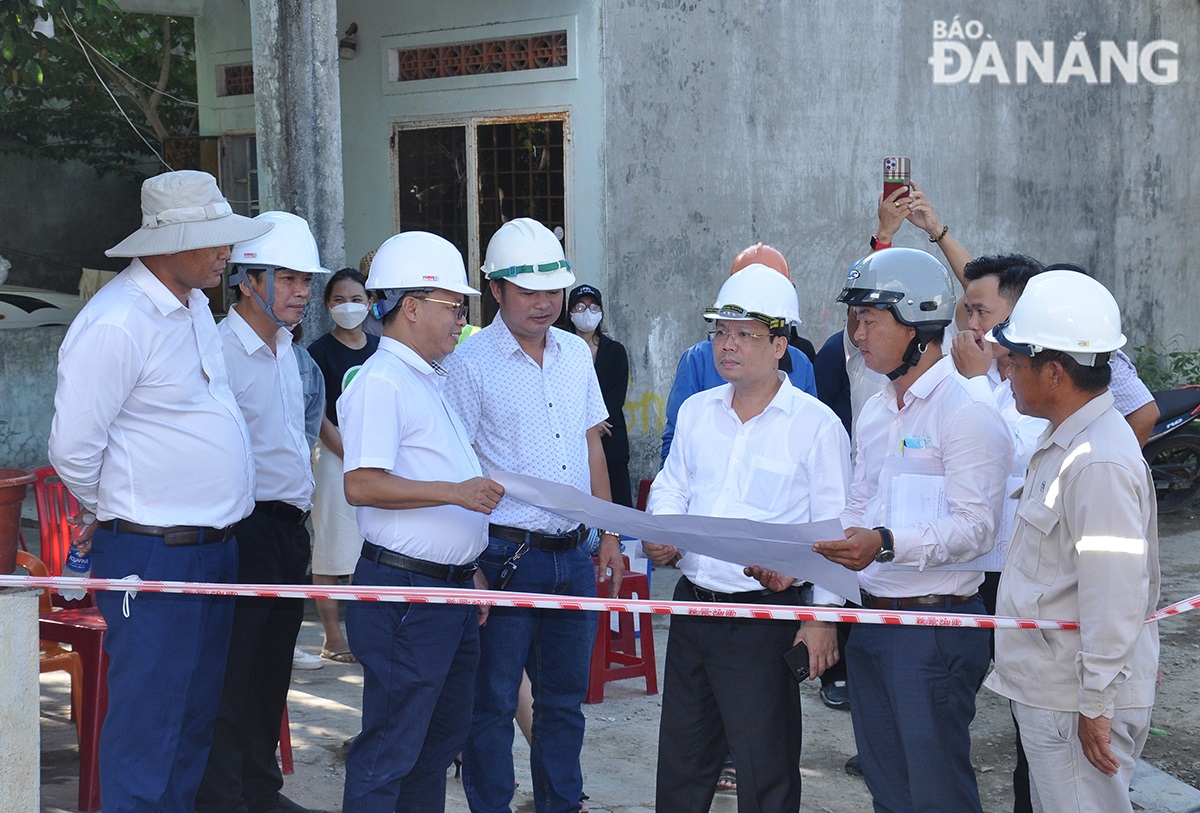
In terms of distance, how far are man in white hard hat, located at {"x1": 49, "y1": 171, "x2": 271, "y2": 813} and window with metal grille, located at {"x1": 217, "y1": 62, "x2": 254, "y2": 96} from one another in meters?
6.78

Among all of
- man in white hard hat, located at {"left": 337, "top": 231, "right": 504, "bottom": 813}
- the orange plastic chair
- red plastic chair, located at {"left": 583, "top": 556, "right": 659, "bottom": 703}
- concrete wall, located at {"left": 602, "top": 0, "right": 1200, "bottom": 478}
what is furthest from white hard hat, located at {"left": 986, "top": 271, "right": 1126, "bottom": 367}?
concrete wall, located at {"left": 602, "top": 0, "right": 1200, "bottom": 478}

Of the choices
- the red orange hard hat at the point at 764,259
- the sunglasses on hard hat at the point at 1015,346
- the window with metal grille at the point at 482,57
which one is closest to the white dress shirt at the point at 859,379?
the red orange hard hat at the point at 764,259

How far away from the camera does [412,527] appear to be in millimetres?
3791

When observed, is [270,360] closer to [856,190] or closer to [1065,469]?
[1065,469]

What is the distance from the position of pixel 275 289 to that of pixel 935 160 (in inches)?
300

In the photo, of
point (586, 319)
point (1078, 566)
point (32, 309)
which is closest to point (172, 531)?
point (1078, 566)

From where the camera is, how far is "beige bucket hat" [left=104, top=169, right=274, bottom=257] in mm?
3818

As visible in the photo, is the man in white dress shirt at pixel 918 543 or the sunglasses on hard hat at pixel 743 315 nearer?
the man in white dress shirt at pixel 918 543

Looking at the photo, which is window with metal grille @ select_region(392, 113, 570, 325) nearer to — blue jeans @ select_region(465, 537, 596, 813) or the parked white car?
blue jeans @ select_region(465, 537, 596, 813)

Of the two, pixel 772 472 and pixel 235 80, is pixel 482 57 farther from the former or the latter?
pixel 772 472

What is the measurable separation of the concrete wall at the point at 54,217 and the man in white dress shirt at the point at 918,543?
16.5m

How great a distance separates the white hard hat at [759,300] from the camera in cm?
379

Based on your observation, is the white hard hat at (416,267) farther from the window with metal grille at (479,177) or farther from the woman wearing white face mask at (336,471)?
the window with metal grille at (479,177)

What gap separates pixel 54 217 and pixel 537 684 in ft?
55.7
